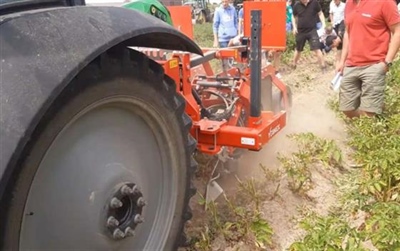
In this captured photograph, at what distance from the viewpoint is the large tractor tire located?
Answer: 1687 millimetres

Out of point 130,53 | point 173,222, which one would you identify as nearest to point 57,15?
point 130,53

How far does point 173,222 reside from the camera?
7.65 ft

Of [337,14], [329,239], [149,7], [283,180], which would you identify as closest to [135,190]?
[329,239]

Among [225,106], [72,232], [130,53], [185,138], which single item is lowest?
[225,106]

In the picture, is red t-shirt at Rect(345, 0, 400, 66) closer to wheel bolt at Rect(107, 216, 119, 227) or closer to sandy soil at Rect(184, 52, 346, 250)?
sandy soil at Rect(184, 52, 346, 250)

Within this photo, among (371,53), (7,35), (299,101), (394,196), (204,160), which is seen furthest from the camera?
(299,101)

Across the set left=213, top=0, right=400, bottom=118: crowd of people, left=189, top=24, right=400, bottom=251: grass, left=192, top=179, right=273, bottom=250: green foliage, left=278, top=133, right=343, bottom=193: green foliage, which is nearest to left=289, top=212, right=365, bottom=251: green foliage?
left=189, top=24, right=400, bottom=251: grass

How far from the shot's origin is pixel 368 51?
4547 mm

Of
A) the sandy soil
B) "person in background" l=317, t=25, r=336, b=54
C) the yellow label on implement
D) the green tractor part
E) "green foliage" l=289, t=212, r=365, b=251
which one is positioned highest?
the green tractor part

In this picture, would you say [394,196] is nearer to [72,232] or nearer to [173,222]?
[173,222]

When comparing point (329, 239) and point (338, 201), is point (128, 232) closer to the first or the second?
point (329, 239)

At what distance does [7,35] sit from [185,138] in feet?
3.18

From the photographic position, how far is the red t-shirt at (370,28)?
434 cm

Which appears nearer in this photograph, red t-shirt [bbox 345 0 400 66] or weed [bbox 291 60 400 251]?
weed [bbox 291 60 400 251]
